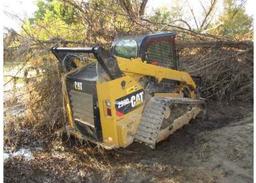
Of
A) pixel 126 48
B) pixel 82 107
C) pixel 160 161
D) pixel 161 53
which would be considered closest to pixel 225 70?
pixel 161 53

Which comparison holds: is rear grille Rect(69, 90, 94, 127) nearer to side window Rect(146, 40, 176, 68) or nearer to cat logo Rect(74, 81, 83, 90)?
cat logo Rect(74, 81, 83, 90)

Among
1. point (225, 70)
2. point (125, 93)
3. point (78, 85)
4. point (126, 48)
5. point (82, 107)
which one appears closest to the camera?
point (125, 93)

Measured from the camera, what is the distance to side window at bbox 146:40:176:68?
5367 mm

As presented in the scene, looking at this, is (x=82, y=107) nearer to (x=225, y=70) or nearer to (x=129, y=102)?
(x=129, y=102)

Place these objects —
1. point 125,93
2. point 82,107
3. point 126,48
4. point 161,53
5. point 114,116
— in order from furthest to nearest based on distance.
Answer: point 161,53 < point 126,48 < point 82,107 < point 125,93 < point 114,116

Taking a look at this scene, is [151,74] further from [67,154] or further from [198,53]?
[198,53]

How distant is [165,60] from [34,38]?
7.80 ft

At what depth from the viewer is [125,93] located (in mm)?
4730

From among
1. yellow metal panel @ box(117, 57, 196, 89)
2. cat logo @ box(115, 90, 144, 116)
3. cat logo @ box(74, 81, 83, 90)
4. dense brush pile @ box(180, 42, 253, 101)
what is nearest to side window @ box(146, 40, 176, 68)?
yellow metal panel @ box(117, 57, 196, 89)

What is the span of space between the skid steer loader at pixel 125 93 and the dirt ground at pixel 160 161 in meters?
0.29

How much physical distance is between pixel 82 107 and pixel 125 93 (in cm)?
63

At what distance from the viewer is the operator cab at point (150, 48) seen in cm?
523

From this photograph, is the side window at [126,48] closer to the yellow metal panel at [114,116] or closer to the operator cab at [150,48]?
the operator cab at [150,48]

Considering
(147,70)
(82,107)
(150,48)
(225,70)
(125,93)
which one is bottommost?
(225,70)
